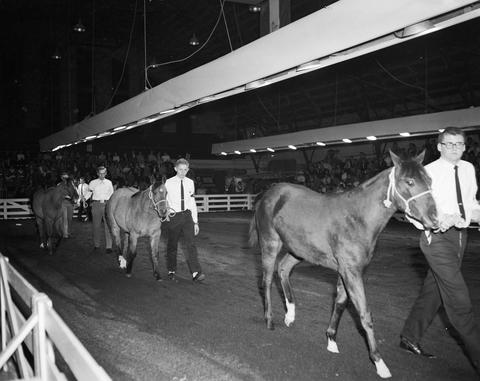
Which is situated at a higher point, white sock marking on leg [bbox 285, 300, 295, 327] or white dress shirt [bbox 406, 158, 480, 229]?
white dress shirt [bbox 406, 158, 480, 229]

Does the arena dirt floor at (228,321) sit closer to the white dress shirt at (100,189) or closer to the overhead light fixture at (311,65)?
the white dress shirt at (100,189)

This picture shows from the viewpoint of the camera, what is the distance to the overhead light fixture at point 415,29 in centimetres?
443

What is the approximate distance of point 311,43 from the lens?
555cm

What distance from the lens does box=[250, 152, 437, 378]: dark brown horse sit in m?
3.63

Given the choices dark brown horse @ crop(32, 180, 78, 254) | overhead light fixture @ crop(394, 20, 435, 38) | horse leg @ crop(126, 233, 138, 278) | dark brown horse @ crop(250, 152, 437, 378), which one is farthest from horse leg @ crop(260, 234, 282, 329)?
dark brown horse @ crop(32, 180, 78, 254)

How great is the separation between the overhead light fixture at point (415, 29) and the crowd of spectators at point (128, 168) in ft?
47.0

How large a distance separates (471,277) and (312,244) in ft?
14.7

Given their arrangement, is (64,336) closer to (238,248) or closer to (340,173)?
(238,248)

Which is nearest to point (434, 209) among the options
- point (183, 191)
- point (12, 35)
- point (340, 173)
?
point (183, 191)

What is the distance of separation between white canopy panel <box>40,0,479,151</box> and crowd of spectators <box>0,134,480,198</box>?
11112 mm

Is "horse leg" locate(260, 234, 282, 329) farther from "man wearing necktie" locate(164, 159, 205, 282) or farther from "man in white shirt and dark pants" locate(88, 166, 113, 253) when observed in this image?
"man in white shirt and dark pants" locate(88, 166, 113, 253)

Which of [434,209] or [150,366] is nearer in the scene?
[434,209]

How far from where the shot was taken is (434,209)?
348cm

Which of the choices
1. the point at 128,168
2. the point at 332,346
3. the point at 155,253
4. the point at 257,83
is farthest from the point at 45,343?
the point at 128,168
